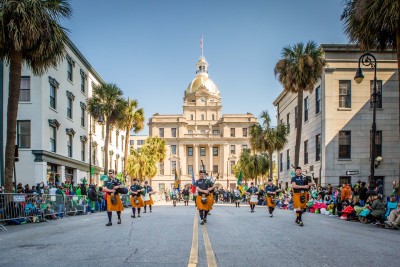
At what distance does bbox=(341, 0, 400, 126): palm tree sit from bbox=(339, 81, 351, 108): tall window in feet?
52.5

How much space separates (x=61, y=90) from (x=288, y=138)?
2530 cm

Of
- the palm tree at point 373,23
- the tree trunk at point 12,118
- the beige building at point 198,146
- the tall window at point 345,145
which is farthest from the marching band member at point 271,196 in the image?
the beige building at point 198,146

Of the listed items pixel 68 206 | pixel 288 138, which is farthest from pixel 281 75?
pixel 68 206

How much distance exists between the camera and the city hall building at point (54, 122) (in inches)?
1221

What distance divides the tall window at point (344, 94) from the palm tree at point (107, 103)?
63.3 ft

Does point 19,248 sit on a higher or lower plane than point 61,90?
lower

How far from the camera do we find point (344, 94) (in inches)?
1401

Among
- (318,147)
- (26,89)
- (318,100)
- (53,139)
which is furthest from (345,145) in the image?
(26,89)

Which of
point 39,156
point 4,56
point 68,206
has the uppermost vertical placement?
point 4,56

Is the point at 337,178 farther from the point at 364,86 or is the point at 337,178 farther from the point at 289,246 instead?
the point at 289,246

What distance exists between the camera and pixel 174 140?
104 m

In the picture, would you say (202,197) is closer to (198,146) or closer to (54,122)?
(54,122)

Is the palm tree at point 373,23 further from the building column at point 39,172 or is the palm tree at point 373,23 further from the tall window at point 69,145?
the tall window at point 69,145

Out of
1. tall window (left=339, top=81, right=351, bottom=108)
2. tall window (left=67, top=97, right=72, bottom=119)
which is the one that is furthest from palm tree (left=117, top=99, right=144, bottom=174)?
tall window (left=339, top=81, right=351, bottom=108)
